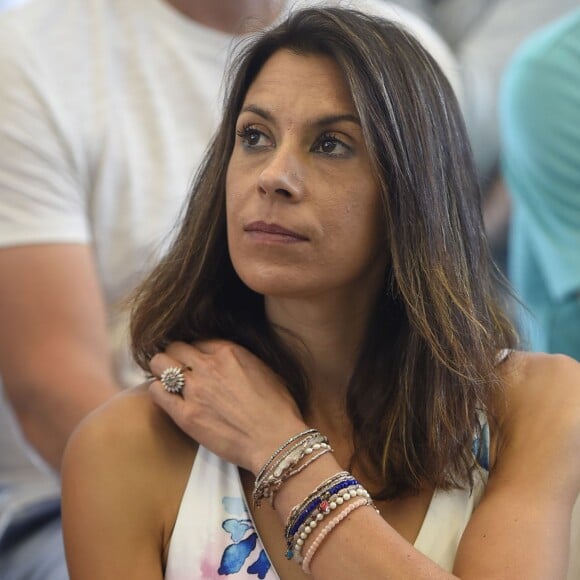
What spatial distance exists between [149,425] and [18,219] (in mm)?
553

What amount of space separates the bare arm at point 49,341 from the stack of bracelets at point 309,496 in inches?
19.9

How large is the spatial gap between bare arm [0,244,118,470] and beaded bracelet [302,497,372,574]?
0.56 m

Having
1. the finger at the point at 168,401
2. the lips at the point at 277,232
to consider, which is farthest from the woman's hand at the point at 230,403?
the lips at the point at 277,232

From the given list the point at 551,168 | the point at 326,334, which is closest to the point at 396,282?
the point at 326,334

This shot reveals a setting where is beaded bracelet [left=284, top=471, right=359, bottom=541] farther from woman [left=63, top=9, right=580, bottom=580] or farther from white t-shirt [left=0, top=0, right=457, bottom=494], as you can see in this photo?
white t-shirt [left=0, top=0, right=457, bottom=494]

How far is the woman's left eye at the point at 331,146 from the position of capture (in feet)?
3.83

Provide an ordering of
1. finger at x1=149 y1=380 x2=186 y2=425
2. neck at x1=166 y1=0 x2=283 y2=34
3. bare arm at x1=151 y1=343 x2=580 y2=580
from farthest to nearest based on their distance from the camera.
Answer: neck at x1=166 y1=0 x2=283 y2=34 → finger at x1=149 y1=380 x2=186 y2=425 → bare arm at x1=151 y1=343 x2=580 y2=580

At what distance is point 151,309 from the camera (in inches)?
49.5

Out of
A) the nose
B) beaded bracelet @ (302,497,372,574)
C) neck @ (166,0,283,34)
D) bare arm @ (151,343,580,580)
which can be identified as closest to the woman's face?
the nose

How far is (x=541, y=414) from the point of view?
119cm

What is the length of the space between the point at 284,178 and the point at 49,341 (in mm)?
601

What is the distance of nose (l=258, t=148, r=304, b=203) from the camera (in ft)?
3.71

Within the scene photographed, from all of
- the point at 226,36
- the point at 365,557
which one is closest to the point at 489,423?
the point at 365,557

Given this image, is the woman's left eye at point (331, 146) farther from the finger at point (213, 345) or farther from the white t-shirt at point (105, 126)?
the white t-shirt at point (105, 126)
